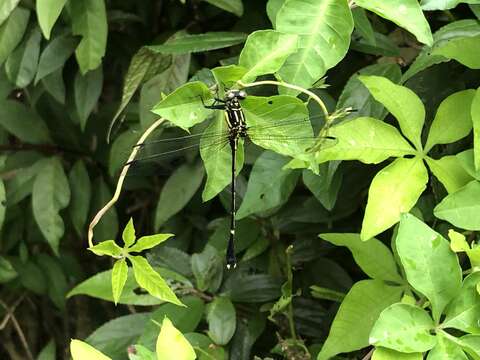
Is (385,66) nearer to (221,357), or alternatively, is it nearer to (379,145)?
(379,145)

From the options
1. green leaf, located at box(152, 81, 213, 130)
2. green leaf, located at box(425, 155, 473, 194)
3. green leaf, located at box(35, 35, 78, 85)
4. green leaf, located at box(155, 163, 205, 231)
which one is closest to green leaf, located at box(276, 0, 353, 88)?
green leaf, located at box(152, 81, 213, 130)

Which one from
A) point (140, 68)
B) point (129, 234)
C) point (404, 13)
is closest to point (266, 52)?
point (404, 13)

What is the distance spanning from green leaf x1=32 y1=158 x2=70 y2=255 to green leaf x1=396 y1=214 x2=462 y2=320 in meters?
0.82

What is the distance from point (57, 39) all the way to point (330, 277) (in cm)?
67

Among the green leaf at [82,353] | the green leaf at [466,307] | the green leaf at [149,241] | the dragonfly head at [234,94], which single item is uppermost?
the dragonfly head at [234,94]

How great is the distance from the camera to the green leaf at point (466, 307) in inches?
29.5

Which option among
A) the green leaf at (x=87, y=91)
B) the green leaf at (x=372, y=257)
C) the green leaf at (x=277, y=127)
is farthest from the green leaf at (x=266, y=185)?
the green leaf at (x=87, y=91)

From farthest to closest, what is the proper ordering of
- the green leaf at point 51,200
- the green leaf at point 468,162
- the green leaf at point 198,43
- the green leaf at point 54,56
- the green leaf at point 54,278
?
1. the green leaf at point 54,278
2. the green leaf at point 51,200
3. the green leaf at point 54,56
4. the green leaf at point 198,43
5. the green leaf at point 468,162

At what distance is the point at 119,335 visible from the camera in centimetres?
119

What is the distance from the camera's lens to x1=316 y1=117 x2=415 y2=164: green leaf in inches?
33.0

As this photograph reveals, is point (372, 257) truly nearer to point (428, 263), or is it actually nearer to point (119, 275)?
point (428, 263)

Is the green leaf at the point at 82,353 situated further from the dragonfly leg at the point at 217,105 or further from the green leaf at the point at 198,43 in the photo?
the green leaf at the point at 198,43

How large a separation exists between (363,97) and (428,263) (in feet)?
1.03

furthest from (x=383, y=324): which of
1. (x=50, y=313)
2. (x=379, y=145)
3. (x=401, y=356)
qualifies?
(x=50, y=313)
